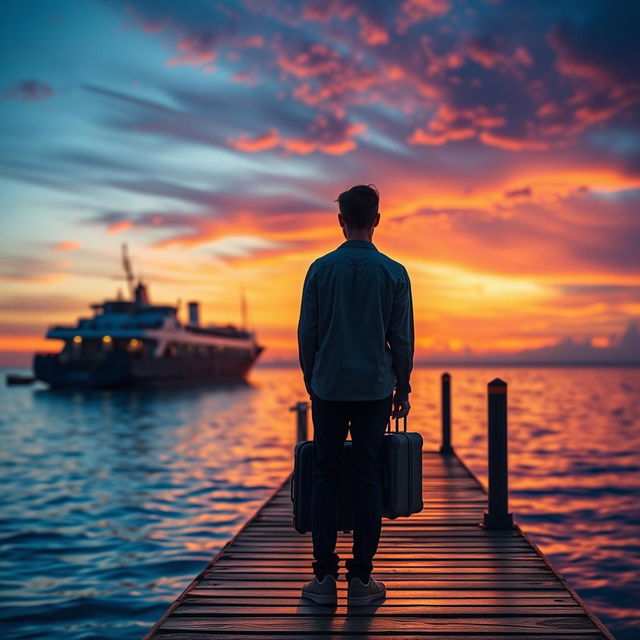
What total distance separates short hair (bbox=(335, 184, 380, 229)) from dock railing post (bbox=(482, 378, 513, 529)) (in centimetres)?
276

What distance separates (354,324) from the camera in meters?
3.80

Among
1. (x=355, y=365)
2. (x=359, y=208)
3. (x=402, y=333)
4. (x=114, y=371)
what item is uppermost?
(x=359, y=208)

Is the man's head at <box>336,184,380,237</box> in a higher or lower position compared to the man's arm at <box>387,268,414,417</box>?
higher

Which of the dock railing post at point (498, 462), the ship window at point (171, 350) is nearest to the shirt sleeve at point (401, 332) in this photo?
the dock railing post at point (498, 462)

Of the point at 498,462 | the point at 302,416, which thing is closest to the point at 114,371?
the point at 302,416

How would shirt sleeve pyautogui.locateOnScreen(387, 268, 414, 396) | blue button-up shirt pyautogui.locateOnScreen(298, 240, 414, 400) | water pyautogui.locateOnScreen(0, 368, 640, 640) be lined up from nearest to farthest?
blue button-up shirt pyautogui.locateOnScreen(298, 240, 414, 400)
shirt sleeve pyautogui.locateOnScreen(387, 268, 414, 396)
water pyautogui.locateOnScreen(0, 368, 640, 640)

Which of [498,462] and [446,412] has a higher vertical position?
[498,462]

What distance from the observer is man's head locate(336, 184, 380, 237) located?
393 centimetres

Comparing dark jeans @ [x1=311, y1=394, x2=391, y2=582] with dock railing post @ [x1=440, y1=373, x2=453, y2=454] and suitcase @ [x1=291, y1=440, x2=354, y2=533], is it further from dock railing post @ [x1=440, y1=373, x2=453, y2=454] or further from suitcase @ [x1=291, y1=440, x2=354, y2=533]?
dock railing post @ [x1=440, y1=373, x2=453, y2=454]

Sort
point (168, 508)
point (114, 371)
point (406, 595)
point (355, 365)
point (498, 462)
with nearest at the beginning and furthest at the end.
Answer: point (355, 365) → point (406, 595) → point (498, 462) → point (168, 508) → point (114, 371)

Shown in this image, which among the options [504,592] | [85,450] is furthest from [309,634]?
[85,450]

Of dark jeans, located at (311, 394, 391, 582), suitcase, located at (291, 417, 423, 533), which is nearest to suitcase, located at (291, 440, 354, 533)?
suitcase, located at (291, 417, 423, 533)

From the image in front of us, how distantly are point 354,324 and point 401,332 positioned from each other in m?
0.29

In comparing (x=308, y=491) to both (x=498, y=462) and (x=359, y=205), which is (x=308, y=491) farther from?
(x=498, y=462)
